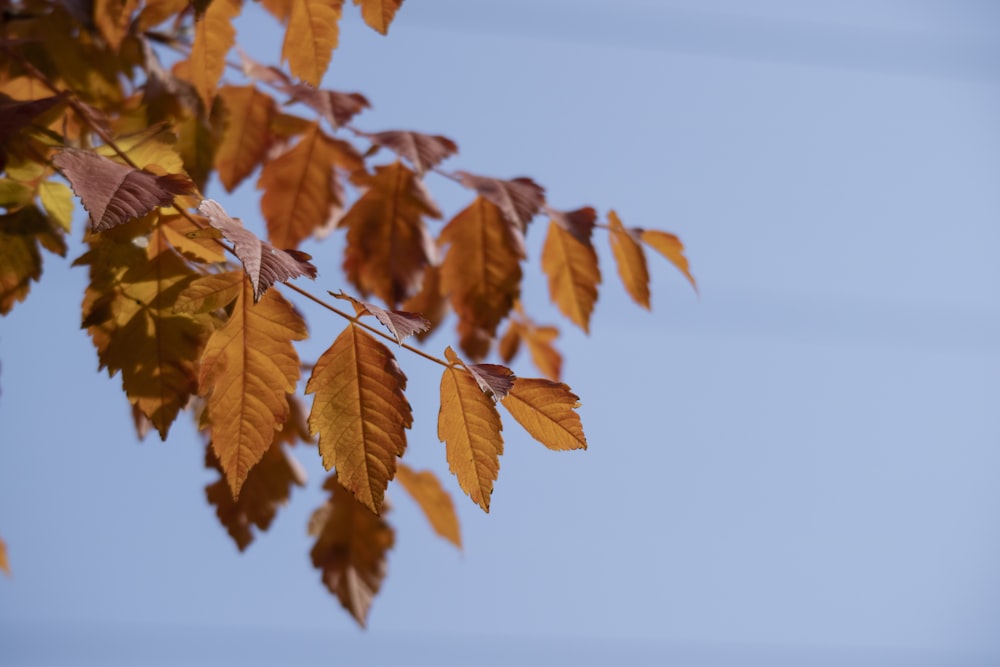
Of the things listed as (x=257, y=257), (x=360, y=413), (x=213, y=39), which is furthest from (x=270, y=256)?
(x=213, y=39)

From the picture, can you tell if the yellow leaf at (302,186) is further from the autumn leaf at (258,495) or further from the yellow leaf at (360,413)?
the yellow leaf at (360,413)

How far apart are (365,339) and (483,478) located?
5.1 inches

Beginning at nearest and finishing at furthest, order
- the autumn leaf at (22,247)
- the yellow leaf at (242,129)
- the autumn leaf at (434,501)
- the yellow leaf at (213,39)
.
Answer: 1. the autumn leaf at (22,247)
2. the yellow leaf at (213,39)
3. the yellow leaf at (242,129)
4. the autumn leaf at (434,501)

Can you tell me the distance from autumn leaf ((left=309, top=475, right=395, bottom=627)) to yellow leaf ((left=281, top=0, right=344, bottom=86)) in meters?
0.55

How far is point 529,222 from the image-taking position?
0.90m

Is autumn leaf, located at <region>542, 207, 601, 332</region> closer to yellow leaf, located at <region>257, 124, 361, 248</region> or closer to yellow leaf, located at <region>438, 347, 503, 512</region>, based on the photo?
yellow leaf, located at <region>257, 124, 361, 248</region>

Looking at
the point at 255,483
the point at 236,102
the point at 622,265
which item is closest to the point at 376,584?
the point at 255,483

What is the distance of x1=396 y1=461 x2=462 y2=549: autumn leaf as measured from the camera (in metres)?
1.17

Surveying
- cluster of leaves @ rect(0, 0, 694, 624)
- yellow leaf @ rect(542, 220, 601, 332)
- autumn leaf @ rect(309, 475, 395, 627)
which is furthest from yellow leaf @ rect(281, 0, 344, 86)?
autumn leaf @ rect(309, 475, 395, 627)

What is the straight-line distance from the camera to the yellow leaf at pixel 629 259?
3.19ft

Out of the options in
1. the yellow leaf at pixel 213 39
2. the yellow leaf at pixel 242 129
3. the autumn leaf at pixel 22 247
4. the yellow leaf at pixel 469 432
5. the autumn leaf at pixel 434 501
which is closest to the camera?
the yellow leaf at pixel 469 432

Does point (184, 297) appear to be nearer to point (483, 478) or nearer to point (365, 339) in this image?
point (365, 339)

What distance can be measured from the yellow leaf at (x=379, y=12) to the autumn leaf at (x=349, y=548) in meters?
0.61

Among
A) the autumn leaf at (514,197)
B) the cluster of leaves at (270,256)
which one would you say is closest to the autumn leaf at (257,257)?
the cluster of leaves at (270,256)
